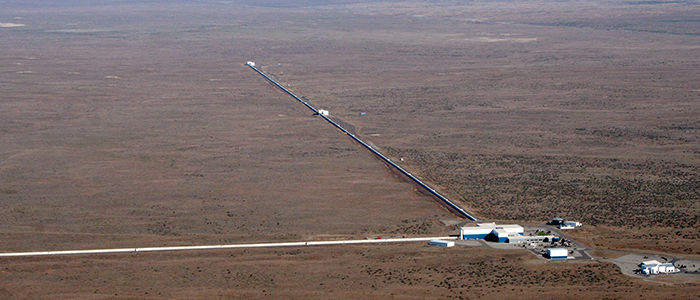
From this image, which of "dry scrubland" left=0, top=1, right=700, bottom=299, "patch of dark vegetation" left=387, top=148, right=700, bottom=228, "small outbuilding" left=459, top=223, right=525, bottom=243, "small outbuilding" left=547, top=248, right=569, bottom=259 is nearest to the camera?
"dry scrubland" left=0, top=1, right=700, bottom=299

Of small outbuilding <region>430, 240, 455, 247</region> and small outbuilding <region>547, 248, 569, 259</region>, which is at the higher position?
small outbuilding <region>547, 248, 569, 259</region>

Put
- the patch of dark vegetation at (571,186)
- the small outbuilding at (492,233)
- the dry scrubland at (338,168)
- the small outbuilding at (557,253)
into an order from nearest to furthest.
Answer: the dry scrubland at (338,168), the small outbuilding at (557,253), the small outbuilding at (492,233), the patch of dark vegetation at (571,186)

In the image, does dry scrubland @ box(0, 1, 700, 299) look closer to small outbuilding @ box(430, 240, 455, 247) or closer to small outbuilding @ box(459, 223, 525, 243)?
small outbuilding @ box(430, 240, 455, 247)

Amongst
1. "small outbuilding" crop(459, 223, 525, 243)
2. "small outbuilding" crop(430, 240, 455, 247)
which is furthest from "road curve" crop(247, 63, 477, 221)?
"small outbuilding" crop(430, 240, 455, 247)

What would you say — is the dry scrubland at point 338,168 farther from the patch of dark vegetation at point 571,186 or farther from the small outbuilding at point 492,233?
the small outbuilding at point 492,233

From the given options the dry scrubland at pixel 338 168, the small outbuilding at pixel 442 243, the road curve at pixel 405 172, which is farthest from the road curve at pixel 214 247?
the road curve at pixel 405 172

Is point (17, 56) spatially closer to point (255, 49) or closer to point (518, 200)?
point (255, 49)
